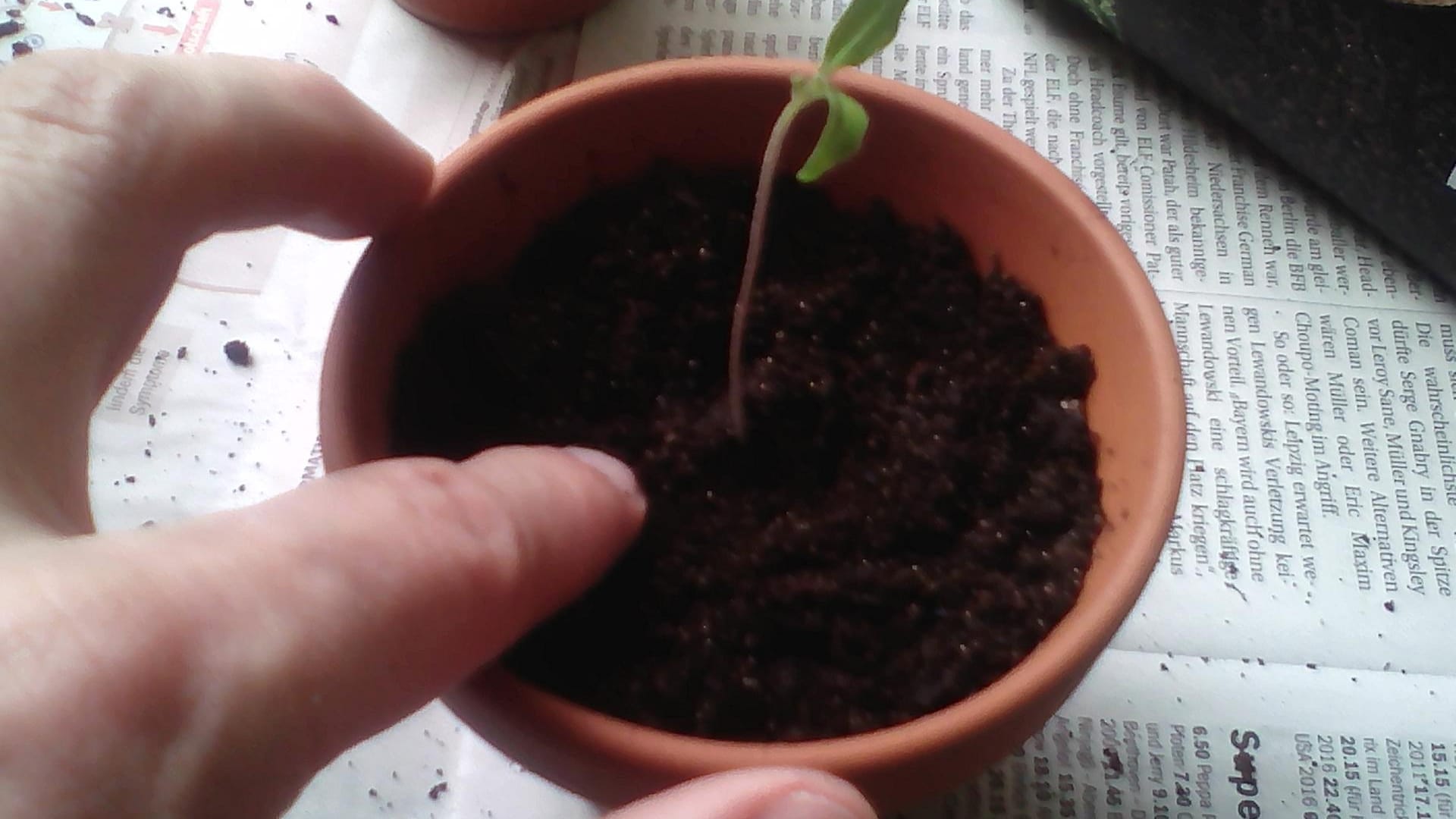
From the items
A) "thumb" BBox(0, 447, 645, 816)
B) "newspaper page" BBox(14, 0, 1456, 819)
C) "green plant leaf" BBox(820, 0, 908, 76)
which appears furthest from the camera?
"newspaper page" BBox(14, 0, 1456, 819)

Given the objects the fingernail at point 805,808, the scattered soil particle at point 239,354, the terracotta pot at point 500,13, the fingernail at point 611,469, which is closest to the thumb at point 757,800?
the fingernail at point 805,808

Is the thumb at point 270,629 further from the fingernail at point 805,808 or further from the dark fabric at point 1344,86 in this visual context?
the dark fabric at point 1344,86

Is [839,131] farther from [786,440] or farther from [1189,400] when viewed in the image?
[1189,400]

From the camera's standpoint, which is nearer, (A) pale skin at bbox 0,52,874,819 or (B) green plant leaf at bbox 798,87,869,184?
(A) pale skin at bbox 0,52,874,819

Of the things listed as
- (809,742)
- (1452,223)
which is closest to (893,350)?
(809,742)

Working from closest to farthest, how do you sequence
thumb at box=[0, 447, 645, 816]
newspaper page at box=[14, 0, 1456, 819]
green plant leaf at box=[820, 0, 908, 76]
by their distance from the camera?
thumb at box=[0, 447, 645, 816] → green plant leaf at box=[820, 0, 908, 76] → newspaper page at box=[14, 0, 1456, 819]

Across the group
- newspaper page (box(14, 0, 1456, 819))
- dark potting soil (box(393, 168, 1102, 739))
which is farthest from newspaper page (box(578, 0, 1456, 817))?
dark potting soil (box(393, 168, 1102, 739))

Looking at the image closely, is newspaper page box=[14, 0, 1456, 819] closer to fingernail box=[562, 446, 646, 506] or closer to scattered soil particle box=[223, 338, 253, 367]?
scattered soil particle box=[223, 338, 253, 367]
